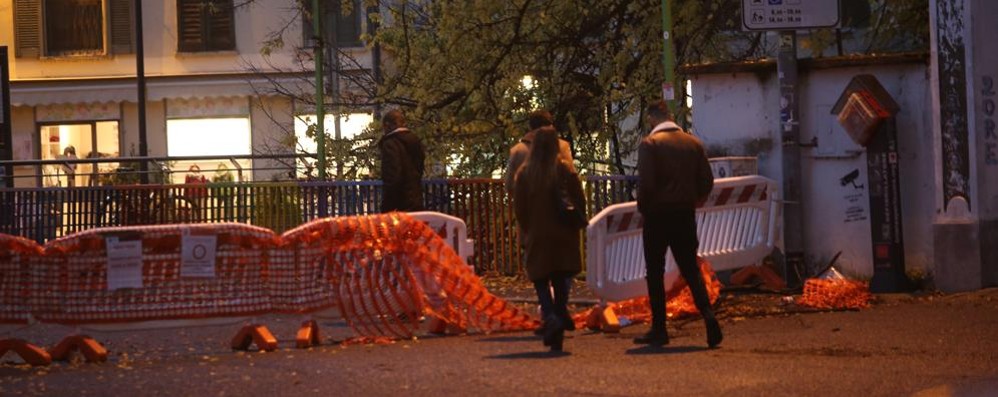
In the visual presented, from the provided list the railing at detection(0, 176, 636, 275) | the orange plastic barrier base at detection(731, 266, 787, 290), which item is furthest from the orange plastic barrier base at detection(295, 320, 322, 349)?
the railing at detection(0, 176, 636, 275)

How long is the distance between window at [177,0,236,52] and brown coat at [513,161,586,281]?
32071mm

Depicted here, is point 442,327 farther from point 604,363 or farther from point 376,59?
point 376,59

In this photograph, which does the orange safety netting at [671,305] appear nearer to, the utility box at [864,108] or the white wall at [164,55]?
the utility box at [864,108]

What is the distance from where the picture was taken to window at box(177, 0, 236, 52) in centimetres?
4241

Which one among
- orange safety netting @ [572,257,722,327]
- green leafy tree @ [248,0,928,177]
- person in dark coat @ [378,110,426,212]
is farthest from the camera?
green leafy tree @ [248,0,928,177]

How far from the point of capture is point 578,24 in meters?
20.5

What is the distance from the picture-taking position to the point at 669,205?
35.8ft

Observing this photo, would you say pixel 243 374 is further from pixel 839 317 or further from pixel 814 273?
pixel 814 273

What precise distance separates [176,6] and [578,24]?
24122mm

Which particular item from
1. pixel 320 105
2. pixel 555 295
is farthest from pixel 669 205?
pixel 320 105

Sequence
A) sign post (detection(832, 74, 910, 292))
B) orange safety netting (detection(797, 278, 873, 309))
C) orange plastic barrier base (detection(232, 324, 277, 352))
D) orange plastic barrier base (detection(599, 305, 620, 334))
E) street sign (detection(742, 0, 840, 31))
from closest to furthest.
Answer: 1. orange plastic barrier base (detection(232, 324, 277, 352))
2. orange plastic barrier base (detection(599, 305, 620, 334))
3. orange safety netting (detection(797, 278, 873, 309))
4. sign post (detection(832, 74, 910, 292))
5. street sign (detection(742, 0, 840, 31))

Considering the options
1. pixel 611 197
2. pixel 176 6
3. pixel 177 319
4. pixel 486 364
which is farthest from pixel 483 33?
pixel 176 6

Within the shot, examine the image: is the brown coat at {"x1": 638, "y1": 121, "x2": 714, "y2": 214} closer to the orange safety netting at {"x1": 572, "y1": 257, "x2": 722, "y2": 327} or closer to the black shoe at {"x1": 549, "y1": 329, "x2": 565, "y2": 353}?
the black shoe at {"x1": 549, "y1": 329, "x2": 565, "y2": 353}

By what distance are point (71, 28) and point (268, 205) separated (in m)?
23.4
